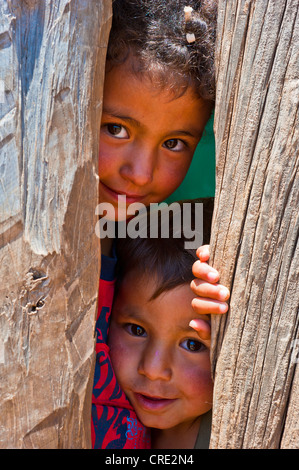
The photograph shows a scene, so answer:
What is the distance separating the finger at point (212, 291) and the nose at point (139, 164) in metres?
0.56

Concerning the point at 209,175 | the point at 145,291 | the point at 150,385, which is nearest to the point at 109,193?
the point at 145,291

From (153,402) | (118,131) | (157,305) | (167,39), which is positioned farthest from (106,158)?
(153,402)

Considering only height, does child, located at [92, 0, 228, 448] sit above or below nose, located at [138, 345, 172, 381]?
above

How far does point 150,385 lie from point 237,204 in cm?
93

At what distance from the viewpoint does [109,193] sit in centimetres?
207

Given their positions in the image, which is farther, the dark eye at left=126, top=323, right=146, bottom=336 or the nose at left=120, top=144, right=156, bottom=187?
the dark eye at left=126, top=323, right=146, bottom=336

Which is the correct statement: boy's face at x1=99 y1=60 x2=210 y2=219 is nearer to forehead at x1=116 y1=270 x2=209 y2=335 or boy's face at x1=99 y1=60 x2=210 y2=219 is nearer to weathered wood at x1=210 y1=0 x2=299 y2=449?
forehead at x1=116 y1=270 x2=209 y2=335

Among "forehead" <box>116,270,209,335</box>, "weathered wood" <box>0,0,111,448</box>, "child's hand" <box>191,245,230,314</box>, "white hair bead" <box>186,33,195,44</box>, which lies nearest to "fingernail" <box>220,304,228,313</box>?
"child's hand" <box>191,245,230,314</box>

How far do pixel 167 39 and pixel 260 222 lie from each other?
2.50 feet

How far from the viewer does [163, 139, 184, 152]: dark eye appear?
2.02 meters

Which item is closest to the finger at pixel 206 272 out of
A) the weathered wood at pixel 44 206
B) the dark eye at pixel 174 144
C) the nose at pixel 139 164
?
the weathered wood at pixel 44 206

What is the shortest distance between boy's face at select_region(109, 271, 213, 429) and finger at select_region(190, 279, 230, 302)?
1.84 ft

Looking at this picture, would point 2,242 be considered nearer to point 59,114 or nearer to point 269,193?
point 59,114

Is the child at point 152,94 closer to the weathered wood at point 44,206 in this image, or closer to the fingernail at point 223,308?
the weathered wood at point 44,206
